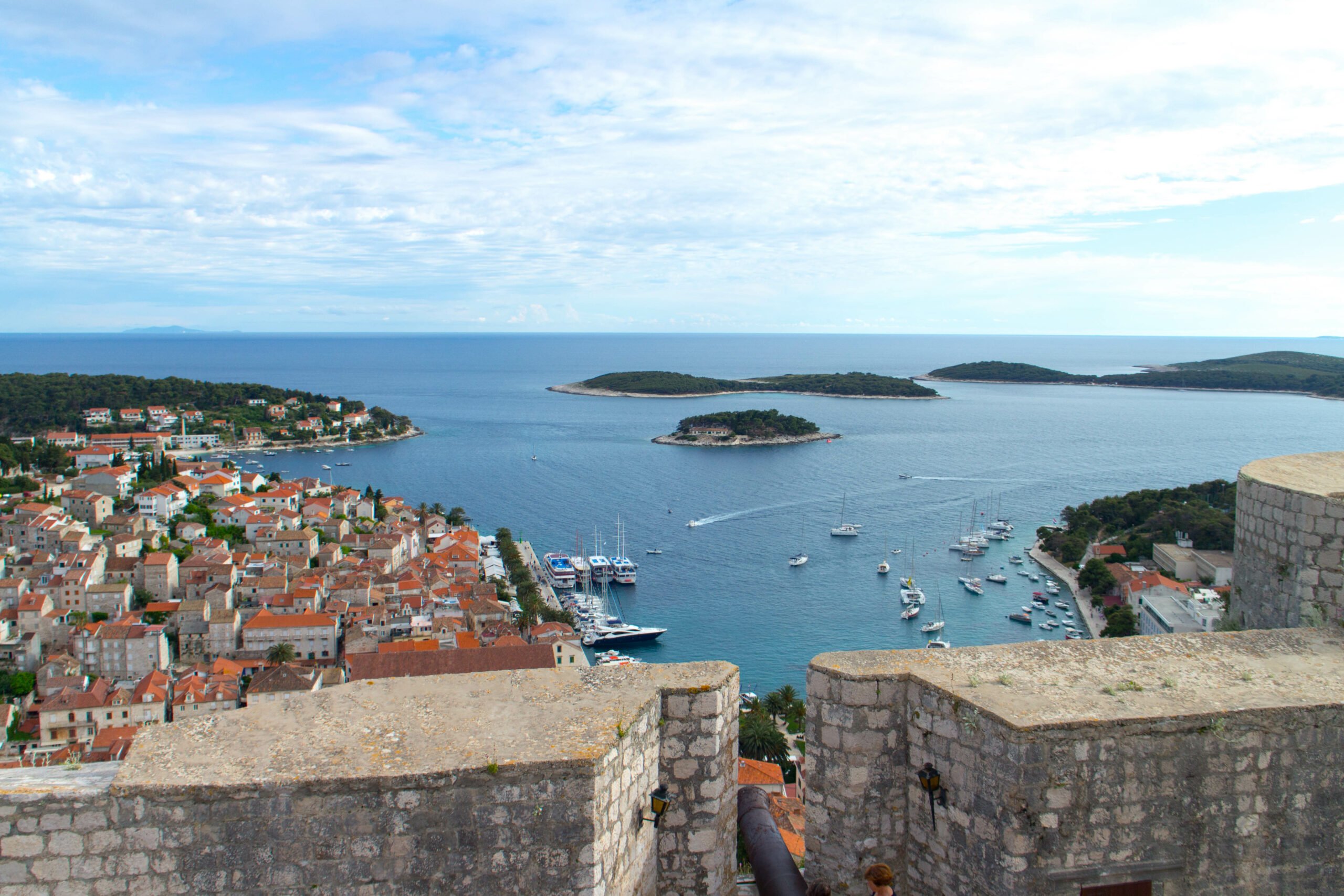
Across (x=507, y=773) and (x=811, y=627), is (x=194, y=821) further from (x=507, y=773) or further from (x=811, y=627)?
(x=811, y=627)

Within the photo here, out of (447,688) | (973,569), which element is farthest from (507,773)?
(973,569)

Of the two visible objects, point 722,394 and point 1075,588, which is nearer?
point 1075,588

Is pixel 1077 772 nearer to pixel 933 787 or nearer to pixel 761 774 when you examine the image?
pixel 933 787

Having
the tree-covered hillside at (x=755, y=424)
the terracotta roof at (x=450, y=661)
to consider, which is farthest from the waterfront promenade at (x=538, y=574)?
the tree-covered hillside at (x=755, y=424)

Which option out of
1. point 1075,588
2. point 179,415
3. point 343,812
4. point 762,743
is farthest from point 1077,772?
point 179,415

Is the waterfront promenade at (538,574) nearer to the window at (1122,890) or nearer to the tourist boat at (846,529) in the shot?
the tourist boat at (846,529)

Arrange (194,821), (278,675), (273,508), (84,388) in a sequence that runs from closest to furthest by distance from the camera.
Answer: (194,821) → (278,675) → (273,508) → (84,388)
